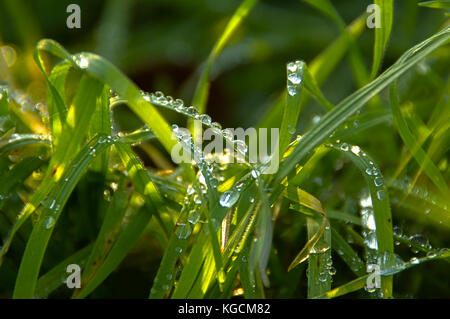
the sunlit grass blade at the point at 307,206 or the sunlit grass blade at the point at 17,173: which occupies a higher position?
the sunlit grass blade at the point at 17,173

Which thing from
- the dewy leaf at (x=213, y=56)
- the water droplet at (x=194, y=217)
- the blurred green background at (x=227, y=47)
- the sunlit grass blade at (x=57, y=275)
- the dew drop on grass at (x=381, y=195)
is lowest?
the sunlit grass blade at (x=57, y=275)

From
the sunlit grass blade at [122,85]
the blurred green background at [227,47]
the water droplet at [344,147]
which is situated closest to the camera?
the sunlit grass blade at [122,85]

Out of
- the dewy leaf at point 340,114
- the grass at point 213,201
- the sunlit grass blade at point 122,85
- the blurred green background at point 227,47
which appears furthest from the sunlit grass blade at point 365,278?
the blurred green background at point 227,47

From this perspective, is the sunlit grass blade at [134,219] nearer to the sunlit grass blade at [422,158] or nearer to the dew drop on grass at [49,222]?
the dew drop on grass at [49,222]

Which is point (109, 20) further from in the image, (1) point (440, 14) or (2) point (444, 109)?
(2) point (444, 109)

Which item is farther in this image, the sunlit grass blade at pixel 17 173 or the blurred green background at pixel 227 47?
the blurred green background at pixel 227 47

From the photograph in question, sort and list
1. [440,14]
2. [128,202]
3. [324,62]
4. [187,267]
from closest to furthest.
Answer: [187,267] < [128,202] < [324,62] < [440,14]

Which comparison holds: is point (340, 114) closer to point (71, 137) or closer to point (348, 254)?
point (348, 254)
